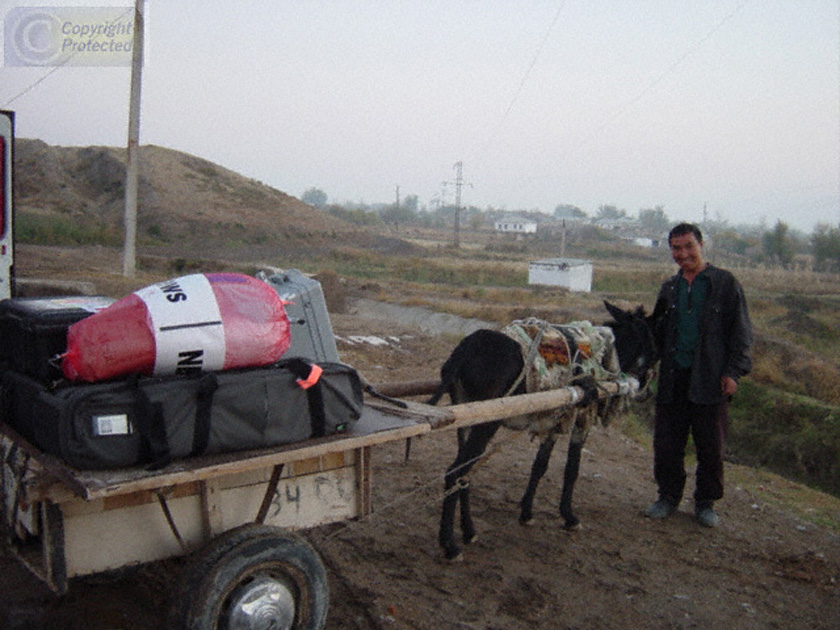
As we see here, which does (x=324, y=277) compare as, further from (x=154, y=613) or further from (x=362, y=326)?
(x=154, y=613)

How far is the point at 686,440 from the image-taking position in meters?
5.53

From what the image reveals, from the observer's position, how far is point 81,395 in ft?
7.71

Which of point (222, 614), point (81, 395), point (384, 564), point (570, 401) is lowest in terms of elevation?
point (384, 564)

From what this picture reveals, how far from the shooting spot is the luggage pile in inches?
94.7

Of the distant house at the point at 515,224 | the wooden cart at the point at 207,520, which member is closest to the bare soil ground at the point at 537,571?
the wooden cart at the point at 207,520

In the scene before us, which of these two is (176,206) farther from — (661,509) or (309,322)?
(661,509)

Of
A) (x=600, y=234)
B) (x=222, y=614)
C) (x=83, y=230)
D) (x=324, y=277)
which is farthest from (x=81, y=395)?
(x=600, y=234)

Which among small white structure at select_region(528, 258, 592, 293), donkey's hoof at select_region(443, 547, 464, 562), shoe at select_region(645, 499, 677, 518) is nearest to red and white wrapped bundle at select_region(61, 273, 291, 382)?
donkey's hoof at select_region(443, 547, 464, 562)

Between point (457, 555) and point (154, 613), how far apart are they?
73.3 inches

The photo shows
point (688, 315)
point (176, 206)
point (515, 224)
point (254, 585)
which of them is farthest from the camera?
point (515, 224)

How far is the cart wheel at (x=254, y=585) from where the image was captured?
2604 mm

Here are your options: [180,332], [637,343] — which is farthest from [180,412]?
[637,343]

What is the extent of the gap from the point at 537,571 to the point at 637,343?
6.42 ft

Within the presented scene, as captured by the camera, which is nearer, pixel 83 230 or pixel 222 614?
pixel 222 614
